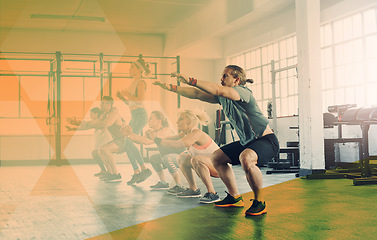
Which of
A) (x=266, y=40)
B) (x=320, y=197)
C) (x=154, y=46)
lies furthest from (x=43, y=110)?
(x=320, y=197)

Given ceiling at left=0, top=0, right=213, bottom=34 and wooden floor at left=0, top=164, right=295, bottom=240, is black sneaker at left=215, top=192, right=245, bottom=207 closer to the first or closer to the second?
wooden floor at left=0, top=164, right=295, bottom=240

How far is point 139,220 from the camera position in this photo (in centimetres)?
311

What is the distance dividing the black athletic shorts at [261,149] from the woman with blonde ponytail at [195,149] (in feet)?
1.78

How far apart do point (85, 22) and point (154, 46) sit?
218 cm

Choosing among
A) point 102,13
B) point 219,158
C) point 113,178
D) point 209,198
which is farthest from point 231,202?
point 102,13

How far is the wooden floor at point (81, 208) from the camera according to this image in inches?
111

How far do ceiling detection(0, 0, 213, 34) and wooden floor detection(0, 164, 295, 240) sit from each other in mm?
4575

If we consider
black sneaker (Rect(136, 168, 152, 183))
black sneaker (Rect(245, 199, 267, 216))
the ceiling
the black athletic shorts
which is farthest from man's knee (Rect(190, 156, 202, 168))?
the ceiling

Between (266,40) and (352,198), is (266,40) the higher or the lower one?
the higher one

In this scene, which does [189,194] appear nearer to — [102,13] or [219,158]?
[219,158]

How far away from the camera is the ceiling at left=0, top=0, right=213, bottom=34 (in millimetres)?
A: 9070

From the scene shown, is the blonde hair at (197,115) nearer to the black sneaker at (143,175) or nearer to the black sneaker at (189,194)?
the black sneaker at (189,194)

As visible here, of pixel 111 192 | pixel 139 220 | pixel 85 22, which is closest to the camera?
pixel 139 220

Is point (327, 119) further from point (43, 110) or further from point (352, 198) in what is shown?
point (43, 110)
